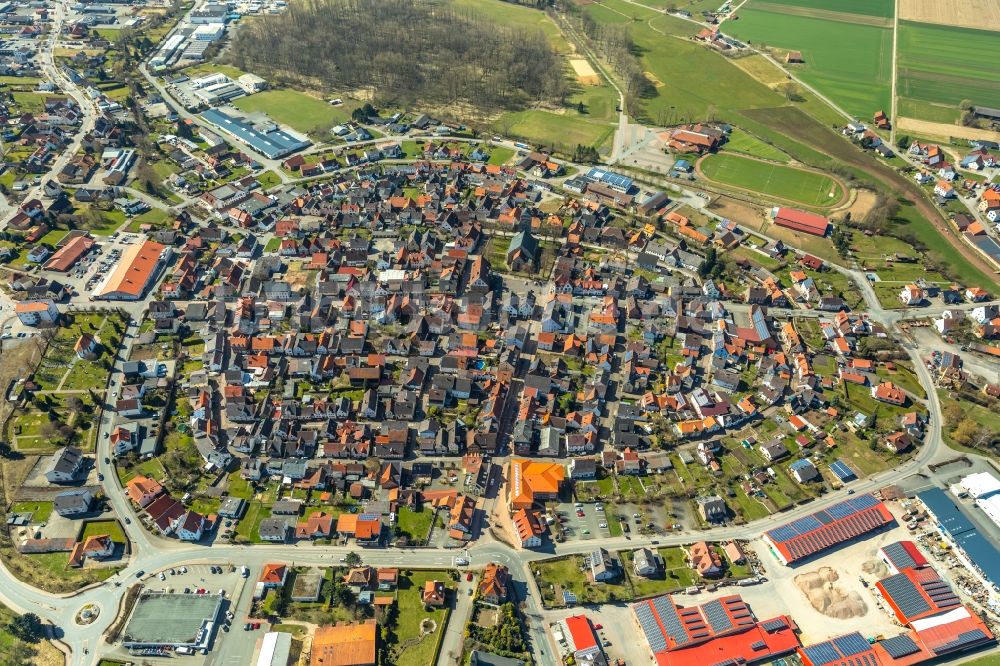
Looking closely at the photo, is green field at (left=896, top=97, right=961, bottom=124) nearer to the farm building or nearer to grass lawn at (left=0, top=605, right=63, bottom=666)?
the farm building

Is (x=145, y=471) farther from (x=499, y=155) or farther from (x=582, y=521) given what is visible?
(x=499, y=155)

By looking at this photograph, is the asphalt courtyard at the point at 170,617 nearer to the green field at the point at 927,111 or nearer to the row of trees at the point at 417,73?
the row of trees at the point at 417,73

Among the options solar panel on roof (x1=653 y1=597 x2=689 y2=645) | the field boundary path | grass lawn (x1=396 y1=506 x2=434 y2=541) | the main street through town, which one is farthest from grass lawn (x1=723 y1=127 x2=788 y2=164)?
grass lawn (x1=396 y1=506 x2=434 y2=541)

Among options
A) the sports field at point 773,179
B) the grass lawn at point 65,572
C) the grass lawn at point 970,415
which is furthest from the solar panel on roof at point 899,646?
the sports field at point 773,179

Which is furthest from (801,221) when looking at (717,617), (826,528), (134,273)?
(134,273)

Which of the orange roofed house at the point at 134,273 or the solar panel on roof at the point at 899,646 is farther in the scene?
the orange roofed house at the point at 134,273

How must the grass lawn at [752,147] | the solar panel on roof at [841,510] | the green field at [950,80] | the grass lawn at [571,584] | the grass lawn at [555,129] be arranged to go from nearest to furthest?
the grass lawn at [571,584], the solar panel on roof at [841,510], the grass lawn at [752,147], the grass lawn at [555,129], the green field at [950,80]
